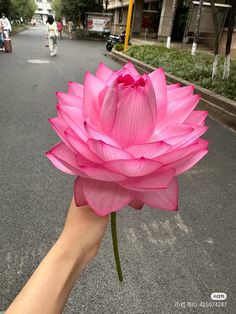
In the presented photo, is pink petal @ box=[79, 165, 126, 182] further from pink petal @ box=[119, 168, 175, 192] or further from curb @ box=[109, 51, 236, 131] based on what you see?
curb @ box=[109, 51, 236, 131]

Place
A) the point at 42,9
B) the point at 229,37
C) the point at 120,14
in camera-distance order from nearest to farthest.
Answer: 1. the point at 229,37
2. the point at 120,14
3. the point at 42,9

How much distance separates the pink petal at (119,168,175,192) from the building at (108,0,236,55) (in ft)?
46.2

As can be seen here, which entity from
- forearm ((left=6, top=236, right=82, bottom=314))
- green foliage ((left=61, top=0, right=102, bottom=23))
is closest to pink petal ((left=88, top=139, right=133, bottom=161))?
forearm ((left=6, top=236, right=82, bottom=314))

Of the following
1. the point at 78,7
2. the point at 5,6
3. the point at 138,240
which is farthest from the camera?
the point at 78,7

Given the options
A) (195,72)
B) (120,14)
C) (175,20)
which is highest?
(175,20)

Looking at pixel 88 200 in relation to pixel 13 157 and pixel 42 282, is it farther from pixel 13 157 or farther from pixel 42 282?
pixel 13 157

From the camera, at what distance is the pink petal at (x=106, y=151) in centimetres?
53

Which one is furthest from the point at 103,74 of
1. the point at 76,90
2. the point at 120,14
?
the point at 120,14

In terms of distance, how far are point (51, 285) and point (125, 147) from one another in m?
0.40

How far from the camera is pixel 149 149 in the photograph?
548 millimetres

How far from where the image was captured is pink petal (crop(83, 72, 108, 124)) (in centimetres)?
62

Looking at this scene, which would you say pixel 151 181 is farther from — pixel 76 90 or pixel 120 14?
pixel 120 14

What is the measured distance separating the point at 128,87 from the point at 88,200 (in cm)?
22

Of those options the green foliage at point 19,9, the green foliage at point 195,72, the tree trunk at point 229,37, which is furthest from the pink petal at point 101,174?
the green foliage at point 19,9
